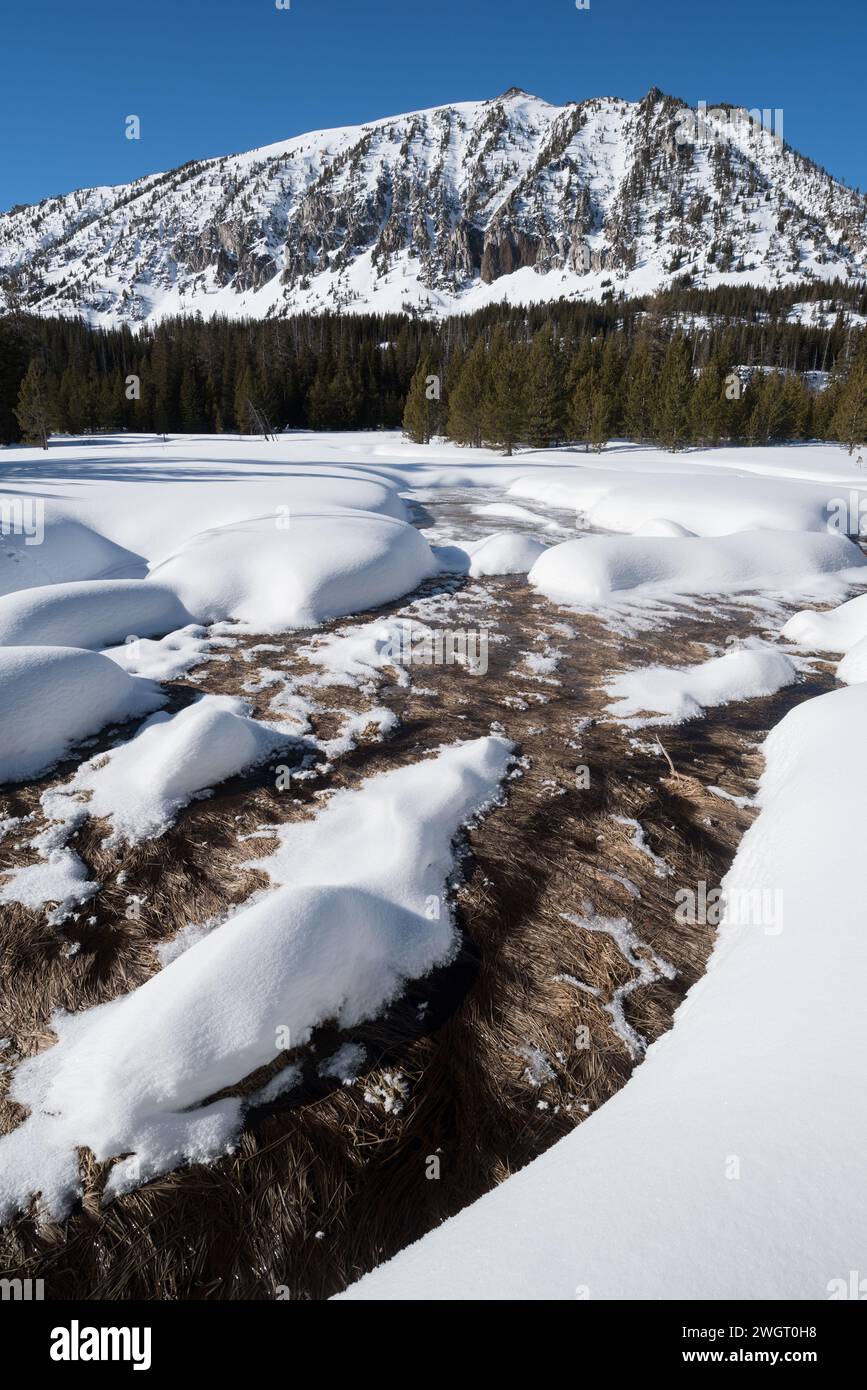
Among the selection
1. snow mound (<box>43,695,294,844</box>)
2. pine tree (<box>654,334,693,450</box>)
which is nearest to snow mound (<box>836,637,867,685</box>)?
snow mound (<box>43,695,294,844</box>)

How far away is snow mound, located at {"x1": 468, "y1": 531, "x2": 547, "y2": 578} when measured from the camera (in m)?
12.3

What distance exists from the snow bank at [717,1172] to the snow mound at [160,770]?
3.36 m

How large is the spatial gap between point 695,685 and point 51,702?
650 cm

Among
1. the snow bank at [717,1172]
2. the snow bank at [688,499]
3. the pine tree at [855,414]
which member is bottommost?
the snow bank at [717,1172]

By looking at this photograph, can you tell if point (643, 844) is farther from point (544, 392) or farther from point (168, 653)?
point (544, 392)

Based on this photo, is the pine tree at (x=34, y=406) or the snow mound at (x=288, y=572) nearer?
the snow mound at (x=288, y=572)

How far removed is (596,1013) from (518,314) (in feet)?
380

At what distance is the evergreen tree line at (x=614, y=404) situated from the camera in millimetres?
44312

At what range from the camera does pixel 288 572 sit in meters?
9.64

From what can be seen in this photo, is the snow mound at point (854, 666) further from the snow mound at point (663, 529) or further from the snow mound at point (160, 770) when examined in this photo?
the snow mound at point (160, 770)

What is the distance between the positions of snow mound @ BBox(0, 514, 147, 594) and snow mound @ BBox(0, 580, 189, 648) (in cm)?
243

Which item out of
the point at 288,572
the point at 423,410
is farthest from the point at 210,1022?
the point at 423,410

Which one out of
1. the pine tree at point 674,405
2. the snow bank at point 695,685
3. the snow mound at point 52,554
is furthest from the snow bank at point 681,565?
the pine tree at point 674,405

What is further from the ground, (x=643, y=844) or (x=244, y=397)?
(x=244, y=397)
